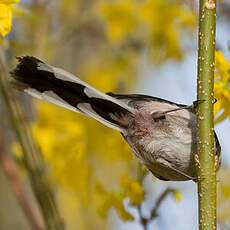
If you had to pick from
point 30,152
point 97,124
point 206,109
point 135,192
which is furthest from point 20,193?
point 206,109

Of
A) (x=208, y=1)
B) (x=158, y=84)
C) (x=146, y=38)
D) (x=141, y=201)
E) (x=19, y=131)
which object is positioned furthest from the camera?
(x=158, y=84)

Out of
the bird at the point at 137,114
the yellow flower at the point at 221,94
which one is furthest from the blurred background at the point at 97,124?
the bird at the point at 137,114

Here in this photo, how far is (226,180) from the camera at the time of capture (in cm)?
245

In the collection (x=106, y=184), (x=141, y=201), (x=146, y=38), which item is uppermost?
(x=146, y=38)

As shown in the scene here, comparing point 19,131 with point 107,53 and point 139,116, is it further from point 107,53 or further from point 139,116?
point 107,53

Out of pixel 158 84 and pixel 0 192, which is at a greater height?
pixel 158 84

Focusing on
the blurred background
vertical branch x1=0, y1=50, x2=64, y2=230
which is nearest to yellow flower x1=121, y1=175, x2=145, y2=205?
the blurred background

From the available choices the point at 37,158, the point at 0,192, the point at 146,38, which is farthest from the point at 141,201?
the point at 0,192

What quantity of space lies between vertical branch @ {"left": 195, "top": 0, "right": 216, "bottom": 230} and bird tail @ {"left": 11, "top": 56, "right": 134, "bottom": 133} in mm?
254

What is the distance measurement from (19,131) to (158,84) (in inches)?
94.6

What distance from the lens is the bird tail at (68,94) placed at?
5.20 ft

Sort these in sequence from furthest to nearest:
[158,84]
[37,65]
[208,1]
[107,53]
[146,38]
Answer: [158,84]
[107,53]
[146,38]
[37,65]
[208,1]

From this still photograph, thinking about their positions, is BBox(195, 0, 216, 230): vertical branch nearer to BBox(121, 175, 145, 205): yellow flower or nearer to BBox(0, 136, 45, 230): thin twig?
BBox(121, 175, 145, 205): yellow flower

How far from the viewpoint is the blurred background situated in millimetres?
2166
